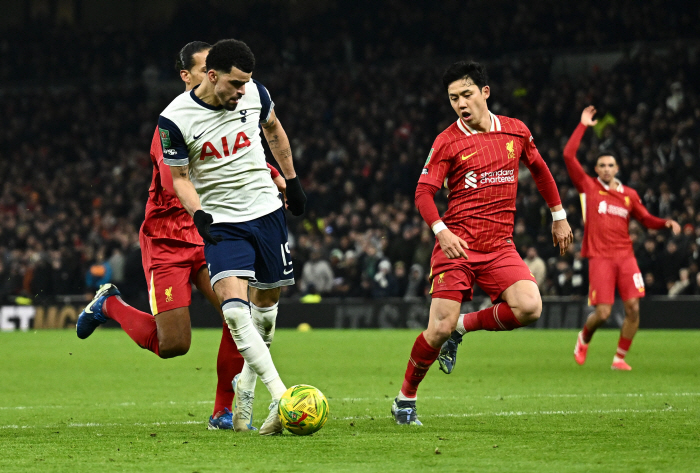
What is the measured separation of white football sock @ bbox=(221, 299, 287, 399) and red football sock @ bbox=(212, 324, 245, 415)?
0.74 meters

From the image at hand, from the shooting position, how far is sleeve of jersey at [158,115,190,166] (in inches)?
243

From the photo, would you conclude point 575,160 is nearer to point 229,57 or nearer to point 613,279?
point 613,279

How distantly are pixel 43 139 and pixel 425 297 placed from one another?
1663 centimetres

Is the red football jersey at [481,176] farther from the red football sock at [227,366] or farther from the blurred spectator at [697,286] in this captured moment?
the blurred spectator at [697,286]

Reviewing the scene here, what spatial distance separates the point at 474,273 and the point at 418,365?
760mm

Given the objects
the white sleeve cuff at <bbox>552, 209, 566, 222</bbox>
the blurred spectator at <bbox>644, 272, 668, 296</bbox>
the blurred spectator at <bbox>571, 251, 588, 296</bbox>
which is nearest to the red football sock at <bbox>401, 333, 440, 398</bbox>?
the white sleeve cuff at <bbox>552, 209, 566, 222</bbox>

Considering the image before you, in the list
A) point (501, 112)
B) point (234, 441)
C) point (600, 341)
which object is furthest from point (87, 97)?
point (234, 441)

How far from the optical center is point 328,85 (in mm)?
30453

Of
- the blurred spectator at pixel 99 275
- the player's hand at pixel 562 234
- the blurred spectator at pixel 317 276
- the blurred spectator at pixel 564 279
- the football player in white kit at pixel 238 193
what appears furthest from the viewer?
the blurred spectator at pixel 99 275

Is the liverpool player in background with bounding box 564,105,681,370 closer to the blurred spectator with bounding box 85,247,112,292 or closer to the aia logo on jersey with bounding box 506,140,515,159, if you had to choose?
the aia logo on jersey with bounding box 506,140,515,159

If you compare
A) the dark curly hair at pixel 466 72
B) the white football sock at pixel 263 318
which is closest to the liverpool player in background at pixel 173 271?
the white football sock at pixel 263 318

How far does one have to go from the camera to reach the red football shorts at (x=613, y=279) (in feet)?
37.6

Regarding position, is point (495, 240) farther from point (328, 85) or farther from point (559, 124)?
point (328, 85)

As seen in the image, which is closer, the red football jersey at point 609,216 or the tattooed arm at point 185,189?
the tattooed arm at point 185,189
